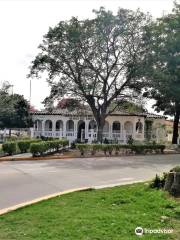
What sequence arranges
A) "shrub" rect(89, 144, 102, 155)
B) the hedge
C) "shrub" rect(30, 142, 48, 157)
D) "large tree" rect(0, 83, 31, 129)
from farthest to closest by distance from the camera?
"large tree" rect(0, 83, 31, 129)
"shrub" rect(89, 144, 102, 155)
the hedge
"shrub" rect(30, 142, 48, 157)

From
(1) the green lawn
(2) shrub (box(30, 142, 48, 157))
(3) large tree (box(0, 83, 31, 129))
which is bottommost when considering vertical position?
Result: (1) the green lawn

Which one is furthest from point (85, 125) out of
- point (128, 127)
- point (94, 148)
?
point (94, 148)

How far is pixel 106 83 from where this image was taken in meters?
35.3

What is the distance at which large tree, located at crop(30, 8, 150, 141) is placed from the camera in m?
33.4

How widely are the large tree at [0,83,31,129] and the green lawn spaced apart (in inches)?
1210

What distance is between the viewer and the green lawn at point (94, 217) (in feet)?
22.2

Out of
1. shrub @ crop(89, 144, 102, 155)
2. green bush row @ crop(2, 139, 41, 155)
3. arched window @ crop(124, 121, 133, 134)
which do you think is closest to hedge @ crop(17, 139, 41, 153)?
green bush row @ crop(2, 139, 41, 155)

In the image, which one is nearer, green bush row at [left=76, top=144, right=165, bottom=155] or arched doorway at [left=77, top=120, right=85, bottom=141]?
green bush row at [left=76, top=144, right=165, bottom=155]

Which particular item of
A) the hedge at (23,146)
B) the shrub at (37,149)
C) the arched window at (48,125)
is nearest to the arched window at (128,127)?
the arched window at (48,125)

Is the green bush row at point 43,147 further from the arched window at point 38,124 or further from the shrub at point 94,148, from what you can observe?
the arched window at point 38,124

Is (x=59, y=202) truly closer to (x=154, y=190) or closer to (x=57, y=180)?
(x=154, y=190)

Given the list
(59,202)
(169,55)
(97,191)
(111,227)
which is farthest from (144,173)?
(169,55)

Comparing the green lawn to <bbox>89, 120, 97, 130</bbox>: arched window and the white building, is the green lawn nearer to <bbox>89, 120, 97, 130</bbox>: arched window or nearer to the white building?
the white building

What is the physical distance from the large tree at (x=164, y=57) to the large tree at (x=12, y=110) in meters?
13.5
